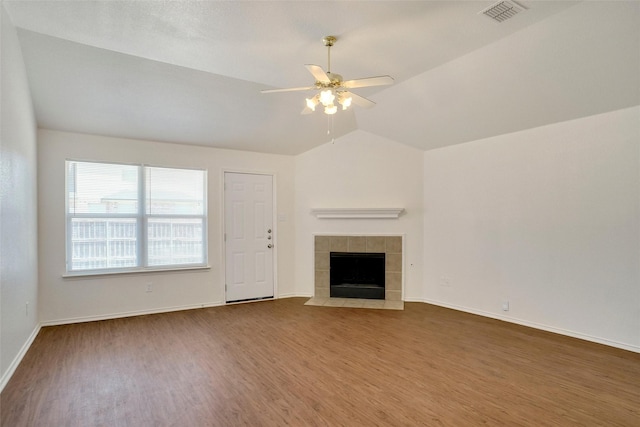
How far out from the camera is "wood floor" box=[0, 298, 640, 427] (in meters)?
2.26

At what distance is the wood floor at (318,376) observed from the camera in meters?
2.26

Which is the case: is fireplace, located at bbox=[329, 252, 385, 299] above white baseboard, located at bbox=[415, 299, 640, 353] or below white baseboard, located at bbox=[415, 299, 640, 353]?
above

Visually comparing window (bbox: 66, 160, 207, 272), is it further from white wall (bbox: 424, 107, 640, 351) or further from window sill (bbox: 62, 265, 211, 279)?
white wall (bbox: 424, 107, 640, 351)

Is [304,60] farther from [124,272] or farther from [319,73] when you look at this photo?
[124,272]

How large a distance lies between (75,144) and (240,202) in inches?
87.3

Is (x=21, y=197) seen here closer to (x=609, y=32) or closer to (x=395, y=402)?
(x=395, y=402)

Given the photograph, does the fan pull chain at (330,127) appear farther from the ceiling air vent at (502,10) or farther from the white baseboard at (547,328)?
the white baseboard at (547,328)

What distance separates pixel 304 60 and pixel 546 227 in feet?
10.8

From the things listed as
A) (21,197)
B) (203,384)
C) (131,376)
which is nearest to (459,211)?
(203,384)

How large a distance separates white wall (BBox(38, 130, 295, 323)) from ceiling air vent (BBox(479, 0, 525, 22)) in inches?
147

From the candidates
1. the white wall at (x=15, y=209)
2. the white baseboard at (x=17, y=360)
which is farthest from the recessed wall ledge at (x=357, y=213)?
the white baseboard at (x=17, y=360)

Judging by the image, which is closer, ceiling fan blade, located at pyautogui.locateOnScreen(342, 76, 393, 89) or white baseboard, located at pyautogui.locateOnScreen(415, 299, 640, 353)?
ceiling fan blade, located at pyautogui.locateOnScreen(342, 76, 393, 89)

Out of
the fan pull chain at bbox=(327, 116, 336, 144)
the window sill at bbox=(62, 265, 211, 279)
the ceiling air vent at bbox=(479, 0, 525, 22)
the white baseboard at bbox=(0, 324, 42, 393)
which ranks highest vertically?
the ceiling air vent at bbox=(479, 0, 525, 22)

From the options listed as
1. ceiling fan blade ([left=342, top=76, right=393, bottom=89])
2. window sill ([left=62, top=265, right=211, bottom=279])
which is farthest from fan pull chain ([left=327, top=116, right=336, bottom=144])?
window sill ([left=62, top=265, right=211, bottom=279])
